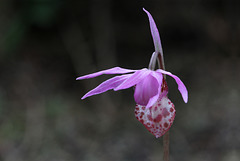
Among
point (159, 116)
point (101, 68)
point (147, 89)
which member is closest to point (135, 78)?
point (147, 89)

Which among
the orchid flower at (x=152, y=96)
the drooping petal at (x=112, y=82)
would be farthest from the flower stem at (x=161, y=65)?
the drooping petal at (x=112, y=82)

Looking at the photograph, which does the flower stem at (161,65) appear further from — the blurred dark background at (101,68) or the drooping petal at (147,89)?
the blurred dark background at (101,68)

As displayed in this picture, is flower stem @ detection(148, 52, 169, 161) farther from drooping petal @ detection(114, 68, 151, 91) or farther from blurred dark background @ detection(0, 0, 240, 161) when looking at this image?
blurred dark background @ detection(0, 0, 240, 161)

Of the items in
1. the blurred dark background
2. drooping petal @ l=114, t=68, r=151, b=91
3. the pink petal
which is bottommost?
the blurred dark background

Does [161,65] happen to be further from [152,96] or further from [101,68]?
[101,68]

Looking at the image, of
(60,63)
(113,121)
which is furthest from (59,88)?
(113,121)

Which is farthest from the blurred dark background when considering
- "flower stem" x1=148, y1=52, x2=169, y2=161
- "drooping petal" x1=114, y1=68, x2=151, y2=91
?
"drooping petal" x1=114, y1=68, x2=151, y2=91
